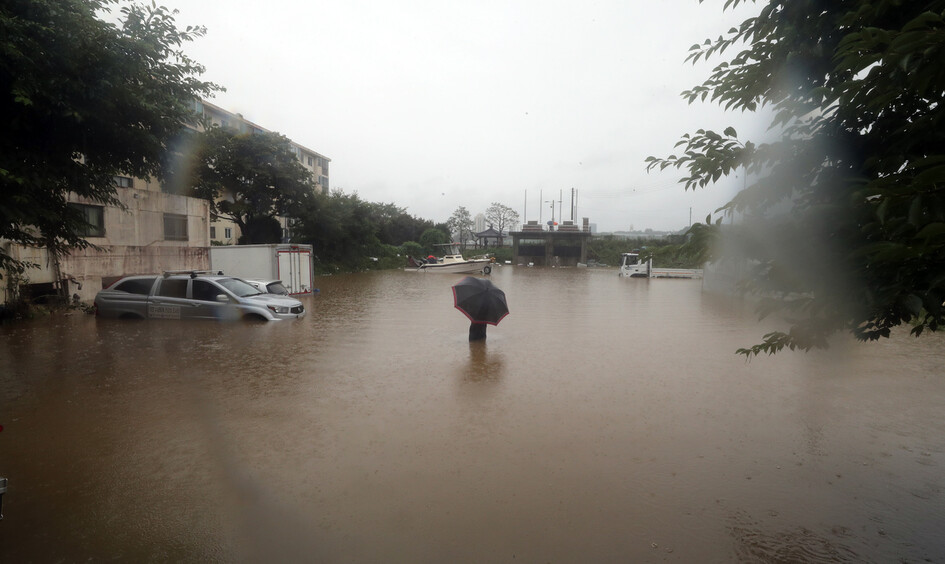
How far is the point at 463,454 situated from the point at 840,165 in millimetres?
3716

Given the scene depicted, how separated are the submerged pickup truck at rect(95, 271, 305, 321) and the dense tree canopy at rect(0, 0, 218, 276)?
4.09 meters

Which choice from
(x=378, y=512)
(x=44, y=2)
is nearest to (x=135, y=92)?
(x=44, y=2)

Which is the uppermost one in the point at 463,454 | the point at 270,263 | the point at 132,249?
the point at 132,249

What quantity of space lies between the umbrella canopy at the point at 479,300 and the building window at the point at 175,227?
13504 mm

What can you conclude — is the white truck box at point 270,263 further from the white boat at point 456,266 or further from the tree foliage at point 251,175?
the white boat at point 456,266

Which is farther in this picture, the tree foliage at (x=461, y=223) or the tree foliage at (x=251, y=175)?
the tree foliage at (x=461, y=223)

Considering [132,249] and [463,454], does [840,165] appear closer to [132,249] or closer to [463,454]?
[463,454]

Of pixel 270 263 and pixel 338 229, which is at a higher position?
pixel 338 229

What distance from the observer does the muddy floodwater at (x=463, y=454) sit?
333 cm

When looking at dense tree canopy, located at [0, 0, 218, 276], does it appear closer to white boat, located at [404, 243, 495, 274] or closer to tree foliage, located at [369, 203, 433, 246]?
white boat, located at [404, 243, 495, 274]

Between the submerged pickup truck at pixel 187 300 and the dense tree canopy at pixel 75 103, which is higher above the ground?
the dense tree canopy at pixel 75 103

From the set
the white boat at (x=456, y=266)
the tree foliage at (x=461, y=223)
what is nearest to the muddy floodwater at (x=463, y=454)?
the white boat at (x=456, y=266)

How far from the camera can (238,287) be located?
38.7 feet

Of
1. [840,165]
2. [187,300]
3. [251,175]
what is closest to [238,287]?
[187,300]
